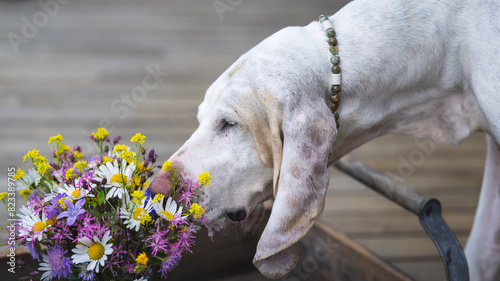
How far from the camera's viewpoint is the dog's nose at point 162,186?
41.9 inches

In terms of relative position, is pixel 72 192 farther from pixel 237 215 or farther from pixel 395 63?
pixel 395 63

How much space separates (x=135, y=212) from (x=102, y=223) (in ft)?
0.26

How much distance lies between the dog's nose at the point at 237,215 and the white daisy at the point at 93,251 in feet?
1.11

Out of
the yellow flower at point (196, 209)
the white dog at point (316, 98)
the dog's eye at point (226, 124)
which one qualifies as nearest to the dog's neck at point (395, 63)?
the white dog at point (316, 98)

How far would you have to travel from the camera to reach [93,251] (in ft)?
3.09

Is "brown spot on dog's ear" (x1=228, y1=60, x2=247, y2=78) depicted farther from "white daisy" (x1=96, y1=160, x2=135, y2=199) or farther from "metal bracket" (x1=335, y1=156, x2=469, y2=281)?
"metal bracket" (x1=335, y1=156, x2=469, y2=281)

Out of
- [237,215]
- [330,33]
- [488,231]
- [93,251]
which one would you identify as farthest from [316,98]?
[488,231]

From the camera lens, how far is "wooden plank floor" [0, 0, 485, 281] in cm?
257

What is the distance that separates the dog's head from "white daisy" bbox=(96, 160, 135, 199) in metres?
0.08

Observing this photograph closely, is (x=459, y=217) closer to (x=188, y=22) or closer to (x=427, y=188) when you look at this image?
(x=427, y=188)

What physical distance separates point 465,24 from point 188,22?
3.55 m

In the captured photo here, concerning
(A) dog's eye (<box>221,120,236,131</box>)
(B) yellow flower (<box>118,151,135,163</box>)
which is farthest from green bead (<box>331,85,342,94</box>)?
(B) yellow flower (<box>118,151,135,163</box>)

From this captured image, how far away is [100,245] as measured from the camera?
37.3 inches

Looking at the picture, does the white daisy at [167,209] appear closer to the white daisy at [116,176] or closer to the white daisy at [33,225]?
the white daisy at [116,176]
